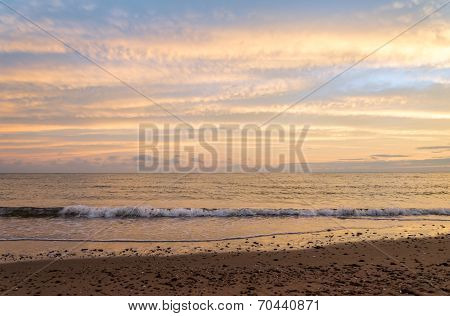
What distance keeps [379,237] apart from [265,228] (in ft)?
15.1

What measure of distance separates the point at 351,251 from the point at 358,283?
10.6ft

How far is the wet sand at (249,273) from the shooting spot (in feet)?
22.6

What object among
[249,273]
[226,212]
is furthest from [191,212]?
[249,273]

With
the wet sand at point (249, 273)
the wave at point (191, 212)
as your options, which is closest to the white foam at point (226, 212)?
the wave at point (191, 212)

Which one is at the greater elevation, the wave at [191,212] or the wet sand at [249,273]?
the wet sand at [249,273]

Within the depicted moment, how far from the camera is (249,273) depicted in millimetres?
8016

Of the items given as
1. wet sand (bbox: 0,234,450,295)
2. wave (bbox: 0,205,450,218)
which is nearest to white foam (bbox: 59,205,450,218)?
wave (bbox: 0,205,450,218)

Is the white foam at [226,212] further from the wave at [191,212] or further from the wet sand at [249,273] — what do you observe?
the wet sand at [249,273]

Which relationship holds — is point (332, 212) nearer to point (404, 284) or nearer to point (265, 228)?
point (265, 228)

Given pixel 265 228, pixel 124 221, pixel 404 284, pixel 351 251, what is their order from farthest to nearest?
pixel 124 221, pixel 265 228, pixel 351 251, pixel 404 284

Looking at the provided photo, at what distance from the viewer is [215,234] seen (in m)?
13.5
